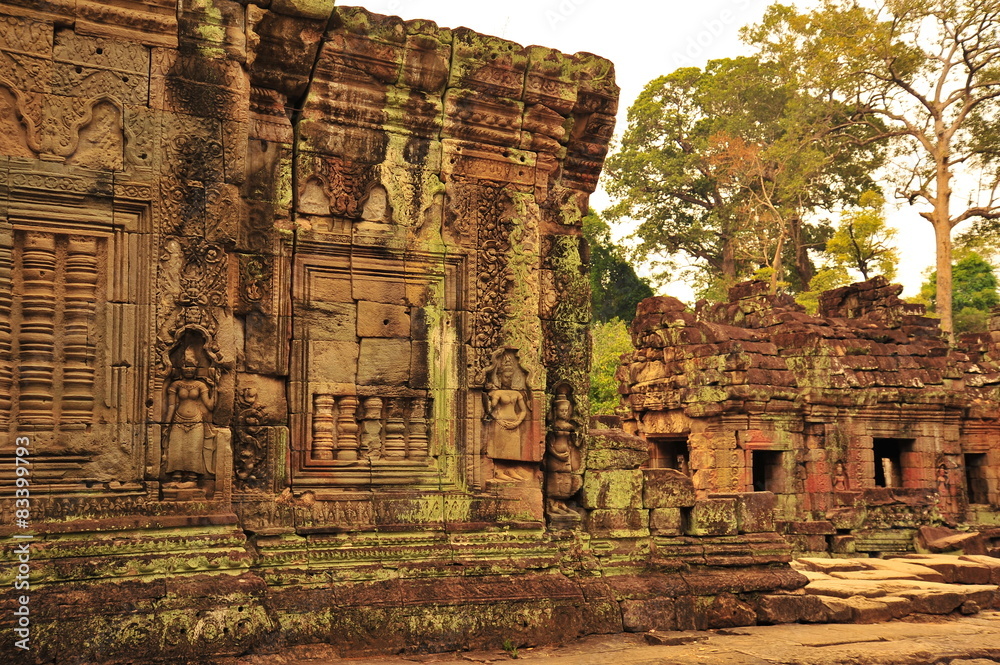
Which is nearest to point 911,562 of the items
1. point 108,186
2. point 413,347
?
point 413,347

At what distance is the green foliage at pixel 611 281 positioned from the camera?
3672cm

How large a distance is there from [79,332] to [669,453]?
1297 cm

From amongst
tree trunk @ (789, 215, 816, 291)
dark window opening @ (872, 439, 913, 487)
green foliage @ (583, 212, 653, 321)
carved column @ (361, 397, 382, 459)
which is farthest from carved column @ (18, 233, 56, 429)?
green foliage @ (583, 212, 653, 321)

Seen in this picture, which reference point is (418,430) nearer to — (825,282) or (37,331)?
(37,331)

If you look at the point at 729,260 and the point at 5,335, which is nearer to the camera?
the point at 5,335

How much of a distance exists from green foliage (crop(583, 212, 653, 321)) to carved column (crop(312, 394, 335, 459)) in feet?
97.2

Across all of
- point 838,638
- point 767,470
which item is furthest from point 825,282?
point 838,638

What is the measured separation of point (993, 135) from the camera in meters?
27.2

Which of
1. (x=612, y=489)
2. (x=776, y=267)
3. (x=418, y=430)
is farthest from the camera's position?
(x=776, y=267)

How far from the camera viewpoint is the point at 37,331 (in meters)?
5.91

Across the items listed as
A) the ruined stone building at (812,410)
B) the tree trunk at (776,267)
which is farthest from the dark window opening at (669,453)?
the tree trunk at (776,267)

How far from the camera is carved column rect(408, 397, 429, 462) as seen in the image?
7543 millimetres

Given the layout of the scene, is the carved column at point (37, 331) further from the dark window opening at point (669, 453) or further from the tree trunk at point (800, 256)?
the tree trunk at point (800, 256)

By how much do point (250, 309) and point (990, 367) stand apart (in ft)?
55.7
